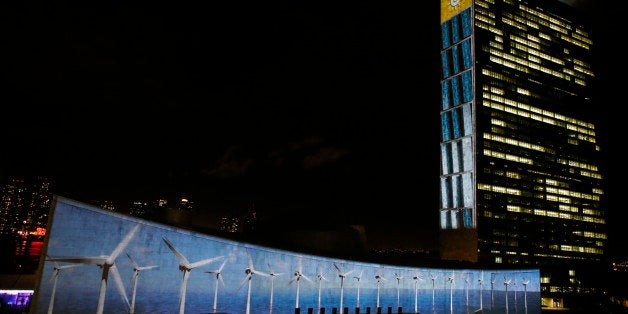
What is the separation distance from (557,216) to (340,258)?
5411 inches

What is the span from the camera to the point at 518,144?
164m

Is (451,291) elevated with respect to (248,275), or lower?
lower

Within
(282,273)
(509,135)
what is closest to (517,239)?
(509,135)

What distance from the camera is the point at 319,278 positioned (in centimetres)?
6088

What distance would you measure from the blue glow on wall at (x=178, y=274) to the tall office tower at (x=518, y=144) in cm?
9034

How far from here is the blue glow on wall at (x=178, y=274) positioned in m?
41.7

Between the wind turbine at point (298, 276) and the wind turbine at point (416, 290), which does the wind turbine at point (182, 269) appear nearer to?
the wind turbine at point (298, 276)

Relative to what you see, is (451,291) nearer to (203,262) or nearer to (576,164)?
(203,262)

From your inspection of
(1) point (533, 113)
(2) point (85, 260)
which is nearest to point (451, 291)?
(2) point (85, 260)

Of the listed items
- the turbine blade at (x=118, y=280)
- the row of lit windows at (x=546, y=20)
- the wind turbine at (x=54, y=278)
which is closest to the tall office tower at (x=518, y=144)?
the row of lit windows at (x=546, y=20)

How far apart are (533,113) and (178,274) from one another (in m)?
160

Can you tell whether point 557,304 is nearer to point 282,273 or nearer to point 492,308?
point 492,308

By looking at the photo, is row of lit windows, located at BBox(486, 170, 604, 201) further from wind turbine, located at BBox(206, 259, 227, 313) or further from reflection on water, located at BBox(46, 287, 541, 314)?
wind turbine, located at BBox(206, 259, 227, 313)

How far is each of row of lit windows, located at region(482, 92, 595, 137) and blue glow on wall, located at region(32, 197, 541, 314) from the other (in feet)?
358
